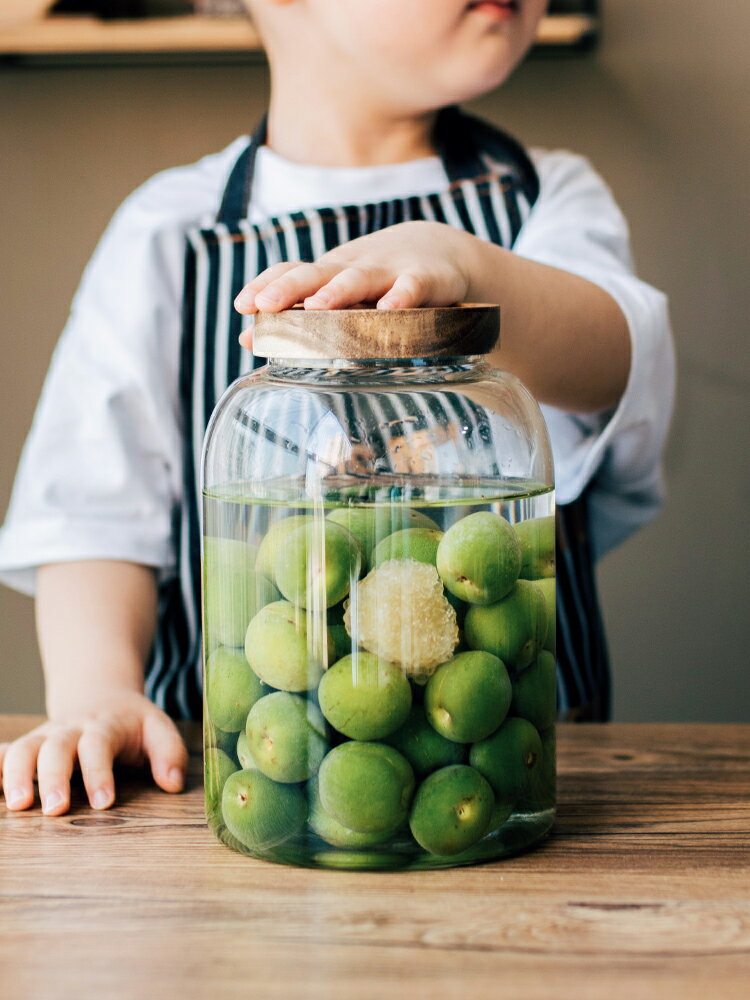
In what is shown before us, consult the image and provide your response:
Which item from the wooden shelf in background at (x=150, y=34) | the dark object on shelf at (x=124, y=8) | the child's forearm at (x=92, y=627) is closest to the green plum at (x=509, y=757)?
the child's forearm at (x=92, y=627)

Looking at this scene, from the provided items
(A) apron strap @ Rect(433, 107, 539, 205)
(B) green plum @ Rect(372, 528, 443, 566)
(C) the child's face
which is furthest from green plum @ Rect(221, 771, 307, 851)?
(A) apron strap @ Rect(433, 107, 539, 205)

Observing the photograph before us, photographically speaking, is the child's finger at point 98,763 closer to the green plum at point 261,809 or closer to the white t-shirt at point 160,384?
the green plum at point 261,809

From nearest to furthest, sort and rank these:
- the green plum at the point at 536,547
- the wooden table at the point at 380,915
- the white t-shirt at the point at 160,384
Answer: the wooden table at the point at 380,915
the green plum at the point at 536,547
the white t-shirt at the point at 160,384

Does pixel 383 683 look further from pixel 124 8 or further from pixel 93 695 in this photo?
pixel 124 8

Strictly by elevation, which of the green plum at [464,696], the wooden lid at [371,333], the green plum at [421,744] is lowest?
the green plum at [421,744]

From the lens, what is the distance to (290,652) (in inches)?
18.4

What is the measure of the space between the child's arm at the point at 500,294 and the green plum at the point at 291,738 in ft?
0.54

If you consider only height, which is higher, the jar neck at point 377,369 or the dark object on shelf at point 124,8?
the dark object on shelf at point 124,8

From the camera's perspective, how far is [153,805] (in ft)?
1.91

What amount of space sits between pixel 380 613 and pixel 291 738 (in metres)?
0.06

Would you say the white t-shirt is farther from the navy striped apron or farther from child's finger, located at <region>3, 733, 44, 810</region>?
→ child's finger, located at <region>3, 733, 44, 810</region>

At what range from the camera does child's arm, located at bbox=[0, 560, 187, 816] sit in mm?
596

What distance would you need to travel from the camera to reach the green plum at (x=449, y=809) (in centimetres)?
46

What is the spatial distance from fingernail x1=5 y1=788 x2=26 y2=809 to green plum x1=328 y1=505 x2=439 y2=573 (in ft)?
0.80
